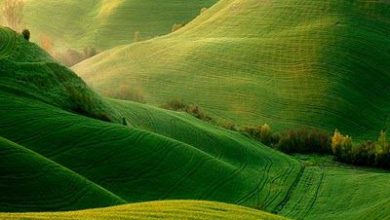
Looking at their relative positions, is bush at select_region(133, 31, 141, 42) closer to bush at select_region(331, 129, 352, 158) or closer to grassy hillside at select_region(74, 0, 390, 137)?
grassy hillside at select_region(74, 0, 390, 137)

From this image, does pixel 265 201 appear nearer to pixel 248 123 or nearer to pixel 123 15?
pixel 248 123

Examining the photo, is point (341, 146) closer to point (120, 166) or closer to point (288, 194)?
point (288, 194)

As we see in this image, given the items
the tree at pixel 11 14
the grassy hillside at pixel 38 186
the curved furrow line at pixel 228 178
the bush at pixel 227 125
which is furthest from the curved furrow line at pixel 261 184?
the tree at pixel 11 14

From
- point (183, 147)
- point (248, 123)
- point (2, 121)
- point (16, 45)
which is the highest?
point (16, 45)

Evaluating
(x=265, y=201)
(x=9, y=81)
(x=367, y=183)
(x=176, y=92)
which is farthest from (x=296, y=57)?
(x=9, y=81)

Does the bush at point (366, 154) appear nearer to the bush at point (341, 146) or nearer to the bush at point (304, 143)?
the bush at point (341, 146)
